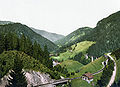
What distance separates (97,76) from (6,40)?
70623mm

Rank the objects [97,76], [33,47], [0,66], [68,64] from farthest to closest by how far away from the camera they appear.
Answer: [68,64] < [97,76] < [33,47] < [0,66]

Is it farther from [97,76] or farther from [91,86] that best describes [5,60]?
[97,76]

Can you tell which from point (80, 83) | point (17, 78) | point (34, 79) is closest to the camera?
point (17, 78)

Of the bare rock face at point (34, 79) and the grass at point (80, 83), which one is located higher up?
the bare rock face at point (34, 79)

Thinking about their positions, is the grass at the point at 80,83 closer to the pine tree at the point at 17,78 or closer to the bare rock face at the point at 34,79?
the bare rock face at the point at 34,79

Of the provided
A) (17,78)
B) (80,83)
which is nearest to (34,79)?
(17,78)

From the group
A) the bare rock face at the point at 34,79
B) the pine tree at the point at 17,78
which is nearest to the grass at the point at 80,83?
the bare rock face at the point at 34,79

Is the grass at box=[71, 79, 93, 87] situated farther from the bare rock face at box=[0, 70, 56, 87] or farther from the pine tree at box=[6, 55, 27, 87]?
the pine tree at box=[6, 55, 27, 87]

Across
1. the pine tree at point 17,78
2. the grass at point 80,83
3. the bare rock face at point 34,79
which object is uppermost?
the pine tree at point 17,78

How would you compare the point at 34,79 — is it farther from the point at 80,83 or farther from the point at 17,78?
the point at 80,83

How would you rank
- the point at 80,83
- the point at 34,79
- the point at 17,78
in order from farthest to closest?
the point at 80,83 → the point at 34,79 → the point at 17,78

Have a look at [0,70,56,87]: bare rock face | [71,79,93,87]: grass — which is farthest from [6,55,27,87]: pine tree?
[71,79,93,87]: grass

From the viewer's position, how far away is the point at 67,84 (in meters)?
79.1

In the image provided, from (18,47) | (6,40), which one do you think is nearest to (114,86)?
(18,47)
